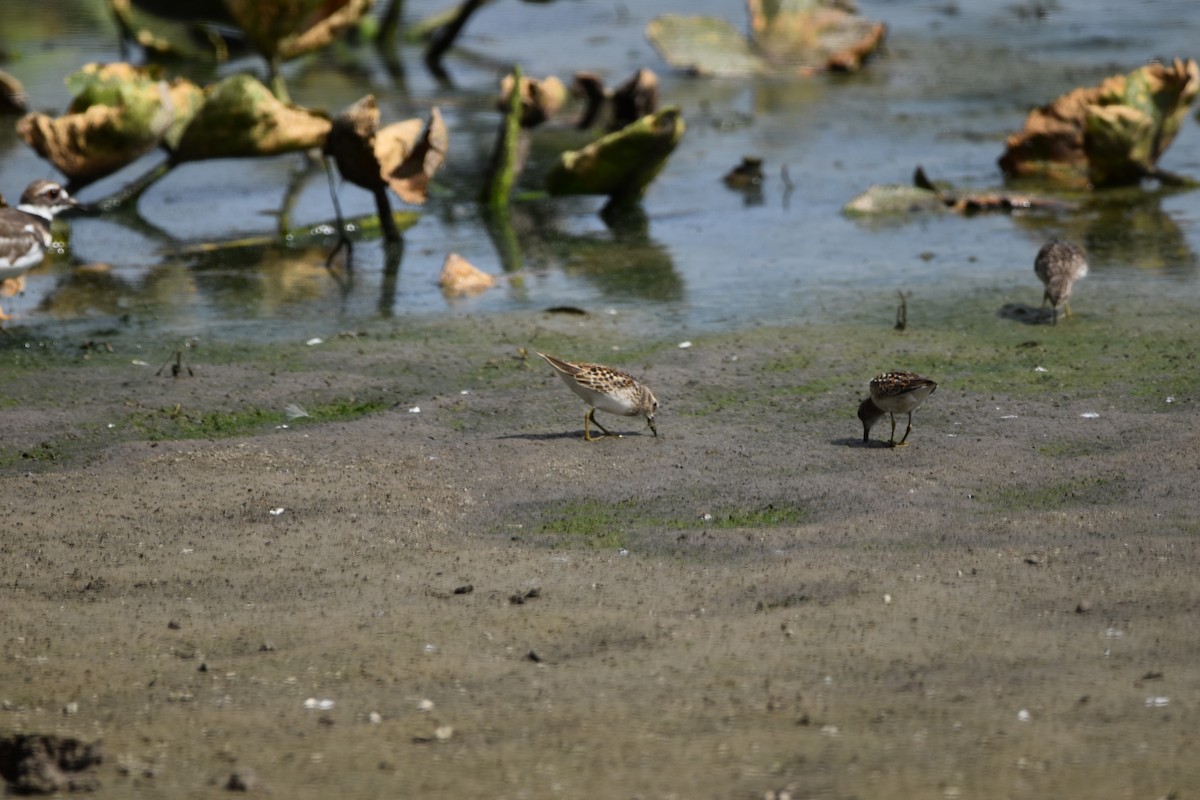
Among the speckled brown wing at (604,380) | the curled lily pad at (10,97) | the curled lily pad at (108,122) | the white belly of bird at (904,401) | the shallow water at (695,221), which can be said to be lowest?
the curled lily pad at (10,97)

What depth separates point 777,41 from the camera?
59.1 ft

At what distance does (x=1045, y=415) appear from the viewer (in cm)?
749

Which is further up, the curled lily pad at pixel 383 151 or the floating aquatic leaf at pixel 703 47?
the curled lily pad at pixel 383 151

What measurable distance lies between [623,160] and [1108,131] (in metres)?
3.63

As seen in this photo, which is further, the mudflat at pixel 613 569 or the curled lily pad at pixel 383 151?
the curled lily pad at pixel 383 151

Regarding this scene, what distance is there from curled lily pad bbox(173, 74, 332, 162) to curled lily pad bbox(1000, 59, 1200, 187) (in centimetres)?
550

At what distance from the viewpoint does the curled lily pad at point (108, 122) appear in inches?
450

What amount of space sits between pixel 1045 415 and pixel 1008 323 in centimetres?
175

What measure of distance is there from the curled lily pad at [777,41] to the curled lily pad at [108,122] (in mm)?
7091

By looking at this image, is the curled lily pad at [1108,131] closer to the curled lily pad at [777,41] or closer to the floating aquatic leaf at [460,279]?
the floating aquatic leaf at [460,279]

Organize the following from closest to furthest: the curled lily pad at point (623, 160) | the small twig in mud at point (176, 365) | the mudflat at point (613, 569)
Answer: the mudflat at point (613, 569)
the small twig in mud at point (176, 365)
the curled lily pad at point (623, 160)

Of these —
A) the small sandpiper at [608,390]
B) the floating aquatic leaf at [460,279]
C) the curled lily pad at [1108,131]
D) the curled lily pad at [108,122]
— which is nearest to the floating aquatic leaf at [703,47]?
the curled lily pad at [1108,131]

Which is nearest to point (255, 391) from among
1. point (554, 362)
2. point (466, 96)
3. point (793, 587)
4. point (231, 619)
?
point (554, 362)

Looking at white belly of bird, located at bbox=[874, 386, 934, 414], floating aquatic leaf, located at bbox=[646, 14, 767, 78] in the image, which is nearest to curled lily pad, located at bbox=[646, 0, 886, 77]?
floating aquatic leaf, located at bbox=[646, 14, 767, 78]
